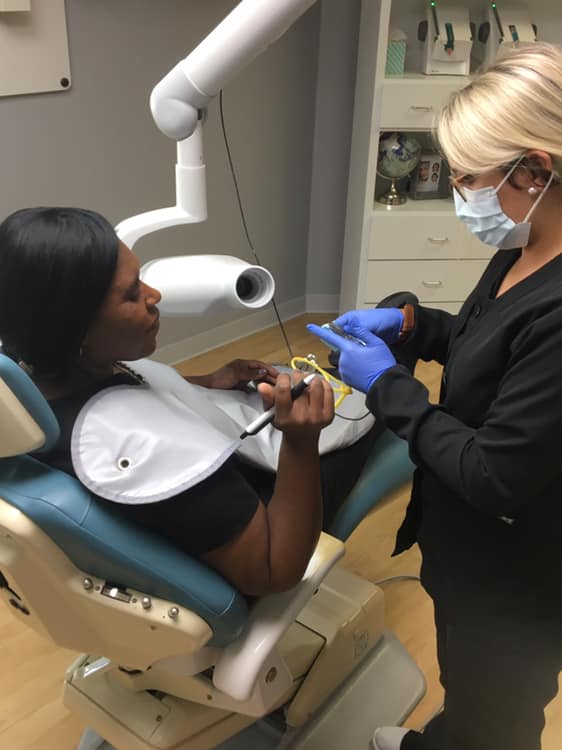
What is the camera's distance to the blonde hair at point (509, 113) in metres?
0.82

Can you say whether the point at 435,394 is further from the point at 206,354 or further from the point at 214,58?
the point at 214,58

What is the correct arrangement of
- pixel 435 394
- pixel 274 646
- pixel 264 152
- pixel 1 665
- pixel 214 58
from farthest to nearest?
pixel 264 152 < pixel 435 394 < pixel 1 665 < pixel 214 58 < pixel 274 646

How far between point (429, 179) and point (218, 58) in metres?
1.90

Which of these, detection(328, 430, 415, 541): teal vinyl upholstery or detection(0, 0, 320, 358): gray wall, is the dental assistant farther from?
detection(0, 0, 320, 358): gray wall

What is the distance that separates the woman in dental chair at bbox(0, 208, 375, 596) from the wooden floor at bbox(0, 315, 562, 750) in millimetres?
497

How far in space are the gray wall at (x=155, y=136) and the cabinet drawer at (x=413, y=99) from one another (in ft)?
1.59

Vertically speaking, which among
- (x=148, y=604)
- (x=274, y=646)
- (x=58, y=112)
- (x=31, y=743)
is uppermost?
(x=58, y=112)

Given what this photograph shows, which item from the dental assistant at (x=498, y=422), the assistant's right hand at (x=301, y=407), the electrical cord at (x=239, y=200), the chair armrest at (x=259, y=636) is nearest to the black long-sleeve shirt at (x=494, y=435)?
the dental assistant at (x=498, y=422)

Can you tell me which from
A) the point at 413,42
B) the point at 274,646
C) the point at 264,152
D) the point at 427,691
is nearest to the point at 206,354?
the point at 264,152

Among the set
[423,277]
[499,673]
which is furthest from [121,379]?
[423,277]

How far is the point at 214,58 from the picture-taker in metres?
1.08

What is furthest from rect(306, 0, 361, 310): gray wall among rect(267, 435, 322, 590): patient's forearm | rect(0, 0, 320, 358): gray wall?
rect(267, 435, 322, 590): patient's forearm

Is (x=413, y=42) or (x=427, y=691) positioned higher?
(x=413, y=42)

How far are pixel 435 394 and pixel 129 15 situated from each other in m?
1.67
